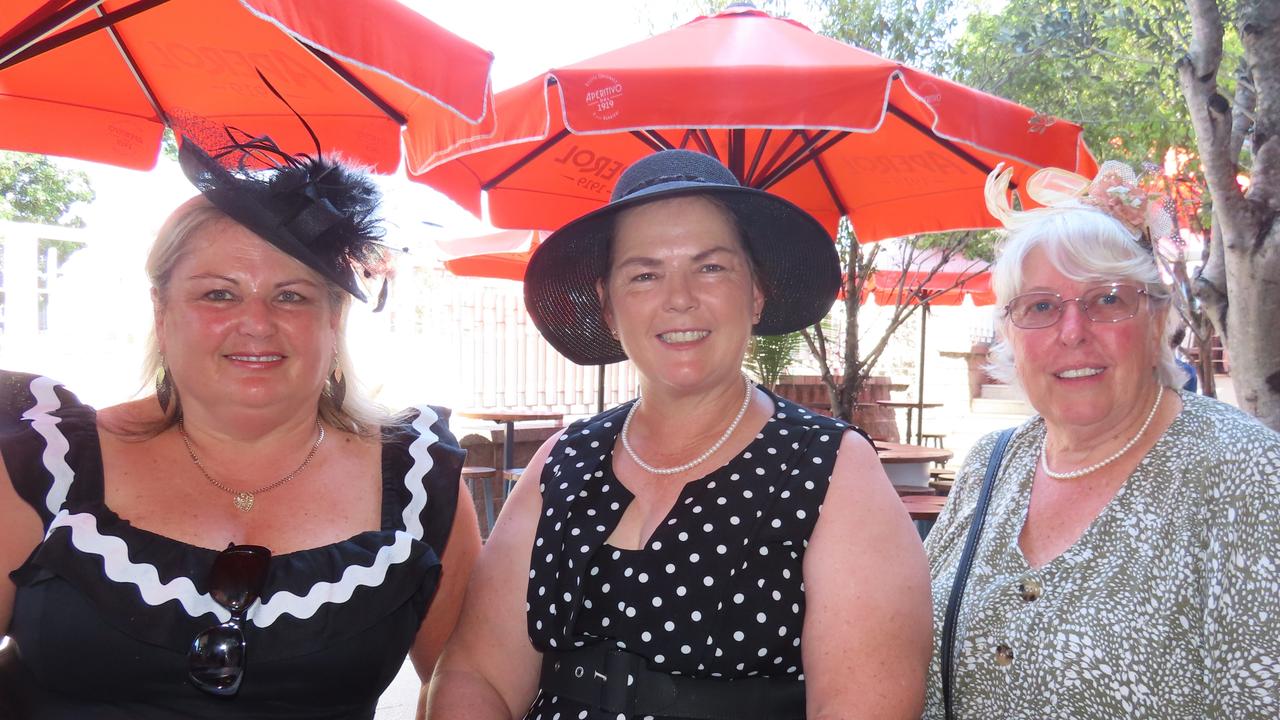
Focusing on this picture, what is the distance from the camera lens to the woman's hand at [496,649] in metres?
2.19

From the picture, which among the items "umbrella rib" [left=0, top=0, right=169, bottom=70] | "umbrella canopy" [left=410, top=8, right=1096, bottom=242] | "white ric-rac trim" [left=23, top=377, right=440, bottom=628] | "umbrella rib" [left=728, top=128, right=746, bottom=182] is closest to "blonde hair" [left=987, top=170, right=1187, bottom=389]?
"umbrella canopy" [left=410, top=8, right=1096, bottom=242]

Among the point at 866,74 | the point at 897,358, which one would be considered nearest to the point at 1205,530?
the point at 866,74

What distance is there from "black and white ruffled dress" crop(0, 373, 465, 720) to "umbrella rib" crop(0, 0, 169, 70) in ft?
5.04

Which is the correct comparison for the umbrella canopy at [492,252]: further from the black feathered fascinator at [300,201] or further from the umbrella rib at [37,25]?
the black feathered fascinator at [300,201]

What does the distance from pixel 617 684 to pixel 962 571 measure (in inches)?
35.5

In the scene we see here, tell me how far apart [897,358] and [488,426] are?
32.8 ft

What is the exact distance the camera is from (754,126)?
3795mm

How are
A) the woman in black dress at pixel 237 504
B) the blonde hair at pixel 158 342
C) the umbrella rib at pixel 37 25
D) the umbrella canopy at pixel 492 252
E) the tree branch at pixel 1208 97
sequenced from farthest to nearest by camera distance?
1. the umbrella canopy at pixel 492 252
2. the tree branch at pixel 1208 97
3. the umbrella rib at pixel 37 25
4. the blonde hair at pixel 158 342
5. the woman in black dress at pixel 237 504

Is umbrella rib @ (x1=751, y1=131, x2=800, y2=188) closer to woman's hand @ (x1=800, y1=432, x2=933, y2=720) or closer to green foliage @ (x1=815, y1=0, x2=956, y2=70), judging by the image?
green foliage @ (x1=815, y1=0, x2=956, y2=70)

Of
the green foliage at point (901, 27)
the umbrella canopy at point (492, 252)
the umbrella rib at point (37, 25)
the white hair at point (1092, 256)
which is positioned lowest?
the white hair at point (1092, 256)

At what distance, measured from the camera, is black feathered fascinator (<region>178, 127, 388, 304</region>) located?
221 centimetres

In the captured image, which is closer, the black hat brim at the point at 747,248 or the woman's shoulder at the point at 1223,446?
the woman's shoulder at the point at 1223,446

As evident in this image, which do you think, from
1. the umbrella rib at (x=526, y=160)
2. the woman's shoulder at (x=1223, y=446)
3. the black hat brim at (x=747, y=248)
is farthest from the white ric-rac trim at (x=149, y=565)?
the umbrella rib at (x=526, y=160)

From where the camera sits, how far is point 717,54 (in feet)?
13.4
